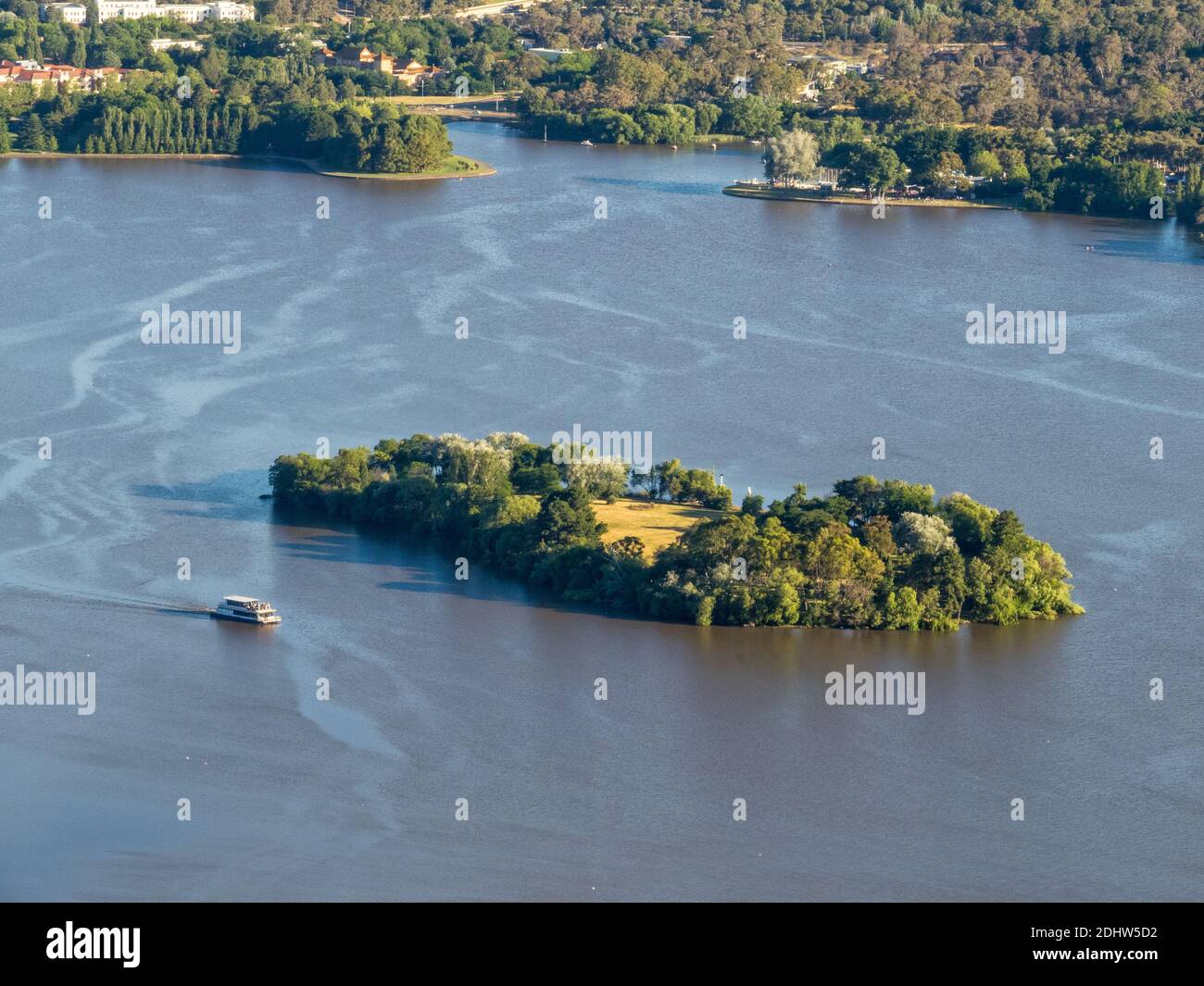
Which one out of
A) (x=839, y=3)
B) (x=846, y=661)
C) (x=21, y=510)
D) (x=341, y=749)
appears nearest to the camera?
(x=341, y=749)

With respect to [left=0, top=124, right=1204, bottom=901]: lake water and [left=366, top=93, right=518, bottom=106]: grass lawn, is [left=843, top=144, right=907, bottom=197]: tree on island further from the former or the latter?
[left=366, top=93, right=518, bottom=106]: grass lawn

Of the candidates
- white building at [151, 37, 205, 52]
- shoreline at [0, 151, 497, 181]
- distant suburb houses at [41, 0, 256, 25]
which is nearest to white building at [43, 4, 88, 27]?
distant suburb houses at [41, 0, 256, 25]

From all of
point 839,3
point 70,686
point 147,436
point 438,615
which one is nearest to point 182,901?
point 70,686

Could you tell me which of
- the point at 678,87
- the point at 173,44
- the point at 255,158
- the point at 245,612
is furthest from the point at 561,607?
the point at 173,44

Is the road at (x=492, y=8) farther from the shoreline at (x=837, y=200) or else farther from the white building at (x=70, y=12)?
the shoreline at (x=837, y=200)

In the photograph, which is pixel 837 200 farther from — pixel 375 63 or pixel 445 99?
pixel 375 63

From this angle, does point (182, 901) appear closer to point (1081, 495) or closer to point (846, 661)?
point (846, 661)
